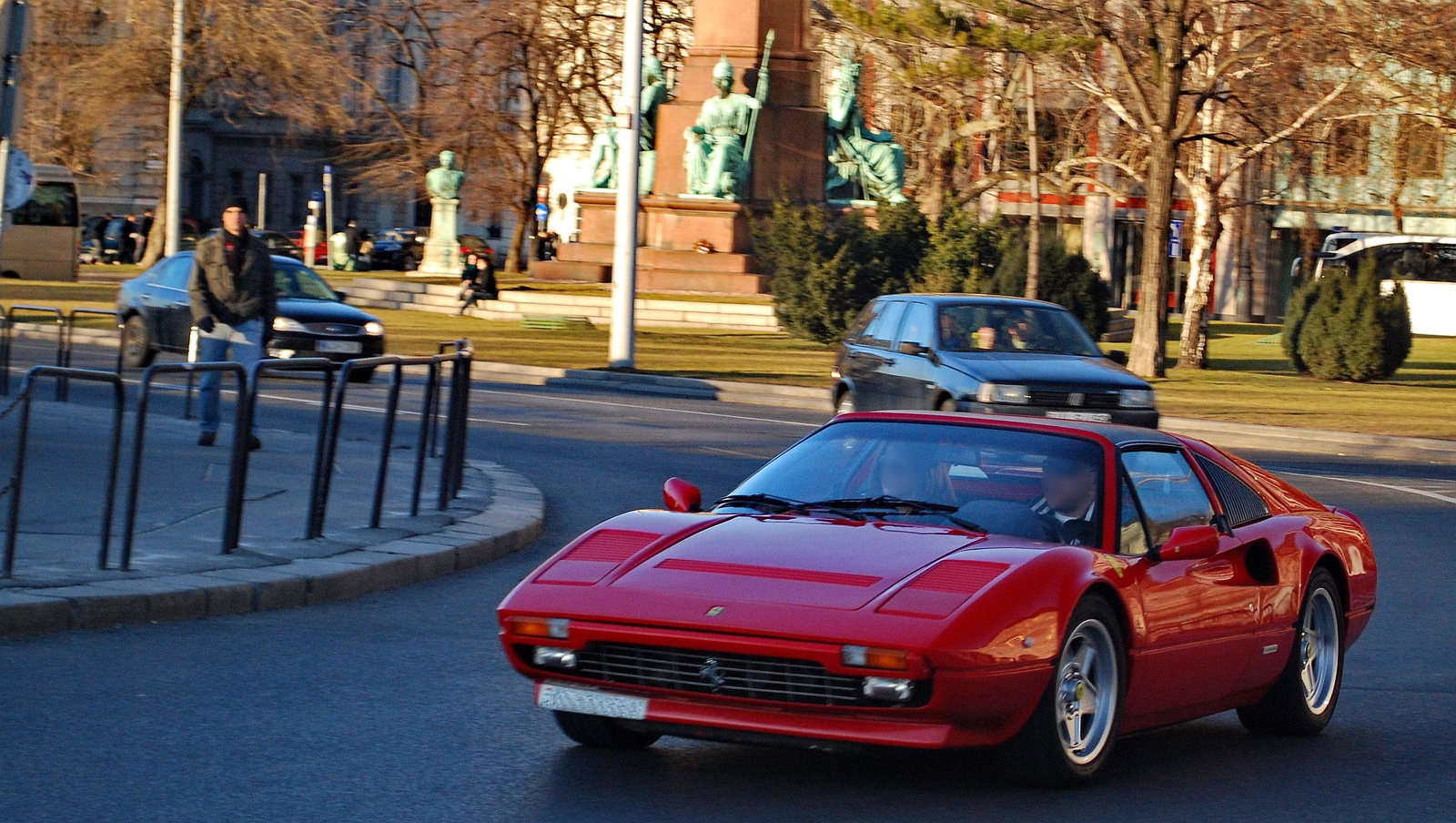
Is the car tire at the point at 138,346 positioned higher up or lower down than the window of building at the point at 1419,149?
lower down

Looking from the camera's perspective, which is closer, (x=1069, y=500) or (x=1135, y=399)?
(x=1069, y=500)

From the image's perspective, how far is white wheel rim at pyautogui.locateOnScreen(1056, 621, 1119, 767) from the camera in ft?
19.3

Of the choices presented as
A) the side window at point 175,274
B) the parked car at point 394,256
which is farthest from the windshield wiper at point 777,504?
the parked car at point 394,256

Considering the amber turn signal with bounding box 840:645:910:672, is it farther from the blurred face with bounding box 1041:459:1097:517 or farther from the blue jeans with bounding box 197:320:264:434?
the blue jeans with bounding box 197:320:264:434

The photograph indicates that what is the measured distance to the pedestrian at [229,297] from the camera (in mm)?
14797

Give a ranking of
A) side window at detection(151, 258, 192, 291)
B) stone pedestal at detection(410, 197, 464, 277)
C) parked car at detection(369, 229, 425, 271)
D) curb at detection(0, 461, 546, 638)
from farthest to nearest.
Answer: parked car at detection(369, 229, 425, 271) → stone pedestal at detection(410, 197, 464, 277) → side window at detection(151, 258, 192, 291) → curb at detection(0, 461, 546, 638)

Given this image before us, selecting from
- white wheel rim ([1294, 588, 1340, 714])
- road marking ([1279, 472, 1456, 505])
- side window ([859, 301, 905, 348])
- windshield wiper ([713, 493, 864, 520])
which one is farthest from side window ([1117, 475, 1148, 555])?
side window ([859, 301, 905, 348])

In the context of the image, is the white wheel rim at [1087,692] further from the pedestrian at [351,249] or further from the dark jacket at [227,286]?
the pedestrian at [351,249]

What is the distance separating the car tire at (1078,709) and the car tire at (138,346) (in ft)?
61.1

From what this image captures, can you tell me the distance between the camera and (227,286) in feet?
48.5

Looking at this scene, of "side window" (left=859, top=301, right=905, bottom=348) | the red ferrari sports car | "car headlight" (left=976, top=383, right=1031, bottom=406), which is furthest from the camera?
"side window" (left=859, top=301, right=905, bottom=348)

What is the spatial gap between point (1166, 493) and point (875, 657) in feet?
6.09

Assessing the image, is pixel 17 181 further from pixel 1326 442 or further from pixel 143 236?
pixel 143 236

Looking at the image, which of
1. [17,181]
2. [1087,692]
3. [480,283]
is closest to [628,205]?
[17,181]
